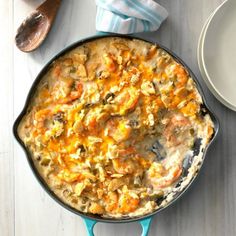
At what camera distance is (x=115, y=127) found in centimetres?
142

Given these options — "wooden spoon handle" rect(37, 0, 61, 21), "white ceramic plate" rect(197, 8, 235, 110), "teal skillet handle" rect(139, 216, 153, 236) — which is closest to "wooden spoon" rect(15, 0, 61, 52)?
"wooden spoon handle" rect(37, 0, 61, 21)

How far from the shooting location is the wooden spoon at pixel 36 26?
4.93 feet

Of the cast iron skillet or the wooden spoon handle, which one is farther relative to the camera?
the wooden spoon handle

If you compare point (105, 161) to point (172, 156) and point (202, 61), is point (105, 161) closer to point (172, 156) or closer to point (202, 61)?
point (172, 156)

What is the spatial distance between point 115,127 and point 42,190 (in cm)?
30

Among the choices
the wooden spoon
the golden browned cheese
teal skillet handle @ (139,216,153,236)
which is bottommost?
teal skillet handle @ (139,216,153,236)

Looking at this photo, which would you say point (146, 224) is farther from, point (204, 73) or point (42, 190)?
point (204, 73)

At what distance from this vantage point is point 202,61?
56.5 inches

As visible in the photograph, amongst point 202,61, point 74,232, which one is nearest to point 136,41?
point 202,61

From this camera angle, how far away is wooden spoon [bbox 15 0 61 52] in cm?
150

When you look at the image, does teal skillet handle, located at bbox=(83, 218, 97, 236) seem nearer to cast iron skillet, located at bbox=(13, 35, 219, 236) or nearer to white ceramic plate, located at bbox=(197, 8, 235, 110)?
cast iron skillet, located at bbox=(13, 35, 219, 236)

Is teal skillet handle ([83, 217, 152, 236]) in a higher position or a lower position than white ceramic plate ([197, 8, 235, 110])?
lower

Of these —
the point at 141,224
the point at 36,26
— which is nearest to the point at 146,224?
the point at 141,224

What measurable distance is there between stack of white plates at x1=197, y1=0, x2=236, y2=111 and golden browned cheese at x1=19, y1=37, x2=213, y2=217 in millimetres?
81
